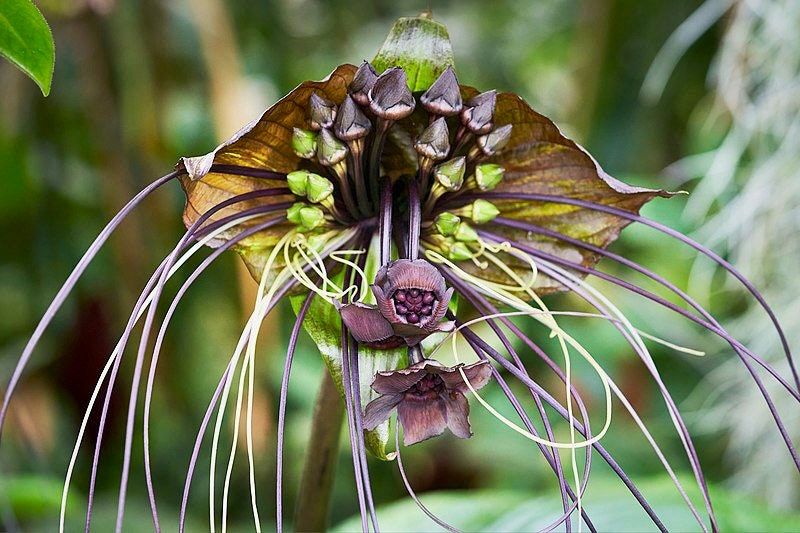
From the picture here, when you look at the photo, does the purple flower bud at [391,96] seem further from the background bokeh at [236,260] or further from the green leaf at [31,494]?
the green leaf at [31,494]

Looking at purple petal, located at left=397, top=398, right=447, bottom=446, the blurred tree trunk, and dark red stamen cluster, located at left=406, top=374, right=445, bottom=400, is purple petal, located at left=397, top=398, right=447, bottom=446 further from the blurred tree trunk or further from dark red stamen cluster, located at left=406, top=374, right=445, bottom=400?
the blurred tree trunk

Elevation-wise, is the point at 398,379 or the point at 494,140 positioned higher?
the point at 494,140

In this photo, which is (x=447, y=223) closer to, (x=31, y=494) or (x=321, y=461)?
(x=321, y=461)

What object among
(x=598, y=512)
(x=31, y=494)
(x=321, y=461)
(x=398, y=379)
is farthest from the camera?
Answer: (x=31, y=494)

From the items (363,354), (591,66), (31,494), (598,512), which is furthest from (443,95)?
(591,66)

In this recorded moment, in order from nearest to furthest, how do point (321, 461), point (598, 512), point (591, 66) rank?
point (321, 461) < point (598, 512) < point (591, 66)

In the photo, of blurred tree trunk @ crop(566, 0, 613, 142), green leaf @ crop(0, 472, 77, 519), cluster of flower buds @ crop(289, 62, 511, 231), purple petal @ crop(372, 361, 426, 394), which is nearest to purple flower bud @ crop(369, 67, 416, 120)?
cluster of flower buds @ crop(289, 62, 511, 231)

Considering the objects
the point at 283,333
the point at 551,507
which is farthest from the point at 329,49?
the point at 551,507
